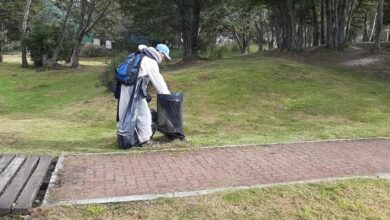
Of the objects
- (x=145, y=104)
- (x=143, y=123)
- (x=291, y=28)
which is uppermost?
(x=291, y=28)

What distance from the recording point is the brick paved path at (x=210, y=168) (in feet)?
18.0

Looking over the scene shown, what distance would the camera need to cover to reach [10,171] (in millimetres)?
5887

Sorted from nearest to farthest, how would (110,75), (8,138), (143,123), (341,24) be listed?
1. (143,123)
2. (8,138)
3. (110,75)
4. (341,24)

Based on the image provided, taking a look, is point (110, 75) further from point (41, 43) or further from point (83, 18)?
point (41, 43)

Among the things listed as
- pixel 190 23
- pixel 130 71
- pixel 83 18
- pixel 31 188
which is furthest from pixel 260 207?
pixel 83 18

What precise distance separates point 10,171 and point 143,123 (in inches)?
94.1

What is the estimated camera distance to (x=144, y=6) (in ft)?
83.1

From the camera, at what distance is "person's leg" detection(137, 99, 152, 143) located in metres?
7.80

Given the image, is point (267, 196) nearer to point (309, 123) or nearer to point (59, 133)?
point (59, 133)

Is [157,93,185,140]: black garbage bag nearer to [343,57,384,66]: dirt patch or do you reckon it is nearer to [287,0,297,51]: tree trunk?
[343,57,384,66]: dirt patch

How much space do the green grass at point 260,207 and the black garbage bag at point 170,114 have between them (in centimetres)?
294

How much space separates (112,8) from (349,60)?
16.0m

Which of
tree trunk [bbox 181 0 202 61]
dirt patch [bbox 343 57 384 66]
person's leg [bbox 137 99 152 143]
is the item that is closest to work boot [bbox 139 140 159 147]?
person's leg [bbox 137 99 152 143]

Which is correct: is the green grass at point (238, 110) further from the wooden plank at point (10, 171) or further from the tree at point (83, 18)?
the tree at point (83, 18)
